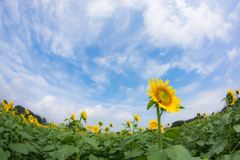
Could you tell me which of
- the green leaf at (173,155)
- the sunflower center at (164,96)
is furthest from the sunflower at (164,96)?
the green leaf at (173,155)

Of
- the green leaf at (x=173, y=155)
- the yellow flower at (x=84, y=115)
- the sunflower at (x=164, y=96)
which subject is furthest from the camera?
the yellow flower at (x=84, y=115)

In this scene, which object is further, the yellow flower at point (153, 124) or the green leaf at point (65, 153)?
the yellow flower at point (153, 124)

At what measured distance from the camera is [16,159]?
8.56 feet

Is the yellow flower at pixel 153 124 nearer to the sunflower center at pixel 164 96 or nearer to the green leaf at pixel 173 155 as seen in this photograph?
the sunflower center at pixel 164 96

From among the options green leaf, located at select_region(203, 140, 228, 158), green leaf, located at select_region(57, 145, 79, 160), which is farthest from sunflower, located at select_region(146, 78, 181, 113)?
green leaf, located at select_region(57, 145, 79, 160)

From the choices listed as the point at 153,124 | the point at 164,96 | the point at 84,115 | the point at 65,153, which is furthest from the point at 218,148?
the point at 84,115

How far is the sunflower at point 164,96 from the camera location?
1.69m

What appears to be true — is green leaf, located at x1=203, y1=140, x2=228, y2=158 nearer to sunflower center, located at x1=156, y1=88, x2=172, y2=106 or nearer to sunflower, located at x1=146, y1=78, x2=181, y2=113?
sunflower, located at x1=146, y1=78, x2=181, y2=113

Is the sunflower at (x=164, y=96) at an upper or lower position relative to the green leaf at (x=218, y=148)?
upper

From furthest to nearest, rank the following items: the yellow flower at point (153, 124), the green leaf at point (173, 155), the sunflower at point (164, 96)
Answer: the yellow flower at point (153, 124)
the sunflower at point (164, 96)
the green leaf at point (173, 155)

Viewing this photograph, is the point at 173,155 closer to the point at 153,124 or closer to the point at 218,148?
the point at 218,148

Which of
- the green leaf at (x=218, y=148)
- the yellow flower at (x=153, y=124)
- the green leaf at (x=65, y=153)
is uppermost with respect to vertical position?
the yellow flower at (x=153, y=124)

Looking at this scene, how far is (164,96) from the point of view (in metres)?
1.81

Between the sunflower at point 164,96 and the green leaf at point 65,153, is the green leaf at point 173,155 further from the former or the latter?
the green leaf at point 65,153
